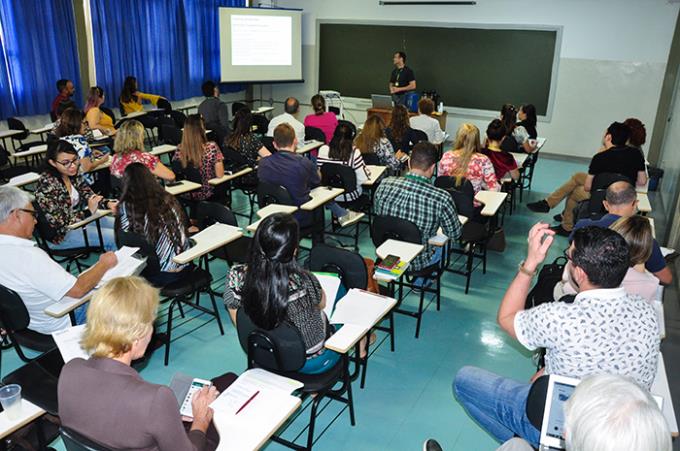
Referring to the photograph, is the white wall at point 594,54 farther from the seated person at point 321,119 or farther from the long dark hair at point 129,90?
the long dark hair at point 129,90

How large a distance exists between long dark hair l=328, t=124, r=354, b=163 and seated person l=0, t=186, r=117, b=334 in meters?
2.78

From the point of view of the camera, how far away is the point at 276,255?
2.41m

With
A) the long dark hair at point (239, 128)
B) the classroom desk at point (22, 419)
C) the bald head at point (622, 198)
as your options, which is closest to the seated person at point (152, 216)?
the classroom desk at point (22, 419)

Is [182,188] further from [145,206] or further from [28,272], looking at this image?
[28,272]

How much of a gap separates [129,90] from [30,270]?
6631mm

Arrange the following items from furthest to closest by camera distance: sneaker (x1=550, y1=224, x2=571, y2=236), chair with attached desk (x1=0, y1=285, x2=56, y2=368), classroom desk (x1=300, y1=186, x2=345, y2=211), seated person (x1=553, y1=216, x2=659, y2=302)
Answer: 1. sneaker (x1=550, y1=224, x2=571, y2=236)
2. classroom desk (x1=300, y1=186, x2=345, y2=211)
3. seated person (x1=553, y1=216, x2=659, y2=302)
4. chair with attached desk (x1=0, y1=285, x2=56, y2=368)

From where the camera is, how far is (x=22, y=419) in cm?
205

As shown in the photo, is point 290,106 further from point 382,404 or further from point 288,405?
point 288,405

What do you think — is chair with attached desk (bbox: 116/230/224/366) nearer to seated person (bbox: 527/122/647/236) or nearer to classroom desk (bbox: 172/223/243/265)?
classroom desk (bbox: 172/223/243/265)

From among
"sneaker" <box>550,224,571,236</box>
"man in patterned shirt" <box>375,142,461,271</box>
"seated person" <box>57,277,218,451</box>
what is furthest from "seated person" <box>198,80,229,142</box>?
"seated person" <box>57,277,218,451</box>

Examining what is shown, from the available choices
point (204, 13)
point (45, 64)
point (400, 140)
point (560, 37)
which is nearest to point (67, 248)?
point (400, 140)

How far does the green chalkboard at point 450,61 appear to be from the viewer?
940 centimetres

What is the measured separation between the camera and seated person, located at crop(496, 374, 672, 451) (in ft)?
4.41

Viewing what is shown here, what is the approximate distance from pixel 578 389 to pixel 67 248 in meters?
3.93
